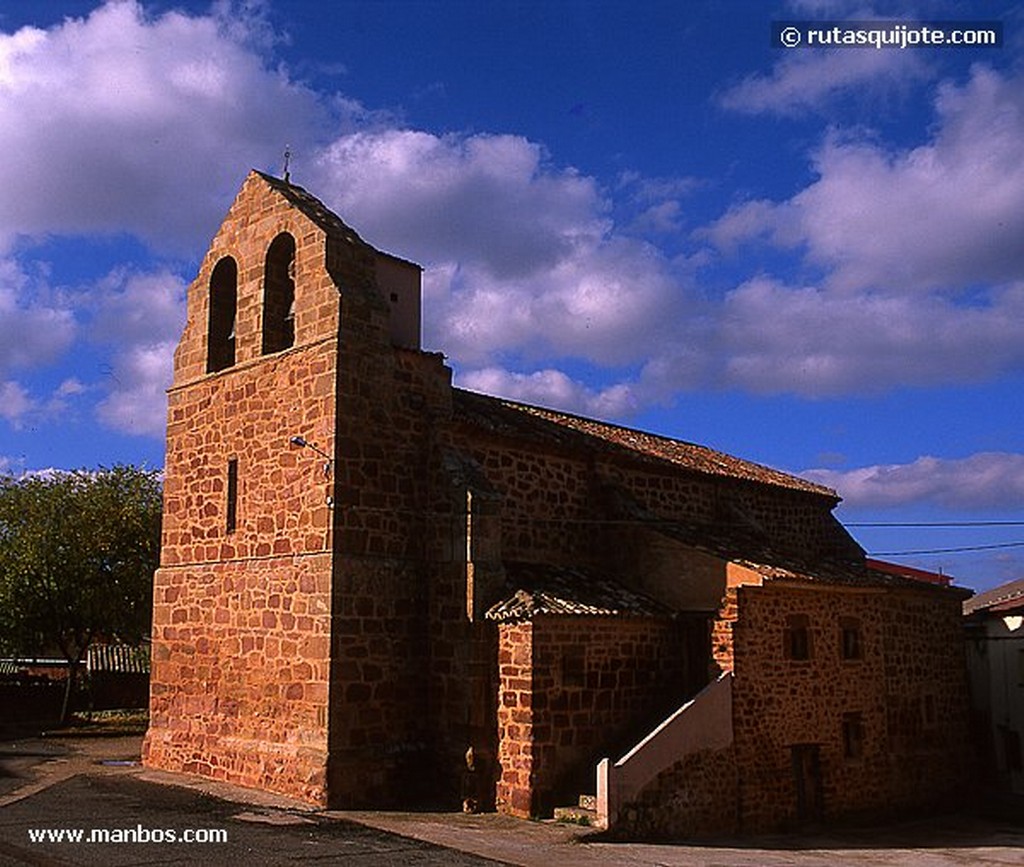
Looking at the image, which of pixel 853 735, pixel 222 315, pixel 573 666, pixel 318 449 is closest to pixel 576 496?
pixel 573 666

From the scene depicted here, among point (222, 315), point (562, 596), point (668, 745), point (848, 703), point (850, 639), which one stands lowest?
point (668, 745)

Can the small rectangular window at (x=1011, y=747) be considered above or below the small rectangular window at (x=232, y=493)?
below

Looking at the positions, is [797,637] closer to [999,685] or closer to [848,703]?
[848,703]

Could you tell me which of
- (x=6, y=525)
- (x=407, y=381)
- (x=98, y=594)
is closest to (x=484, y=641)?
(x=407, y=381)

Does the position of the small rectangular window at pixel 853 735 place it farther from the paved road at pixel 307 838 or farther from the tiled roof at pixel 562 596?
the tiled roof at pixel 562 596

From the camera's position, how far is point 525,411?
2186 centimetres

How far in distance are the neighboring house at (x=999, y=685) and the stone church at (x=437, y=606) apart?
19.5ft

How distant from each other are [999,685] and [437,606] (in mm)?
16303

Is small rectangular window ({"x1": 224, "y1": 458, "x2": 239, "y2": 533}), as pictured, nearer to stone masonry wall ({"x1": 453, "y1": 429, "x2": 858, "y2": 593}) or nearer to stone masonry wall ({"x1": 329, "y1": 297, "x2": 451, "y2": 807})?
stone masonry wall ({"x1": 329, "y1": 297, "x2": 451, "y2": 807})

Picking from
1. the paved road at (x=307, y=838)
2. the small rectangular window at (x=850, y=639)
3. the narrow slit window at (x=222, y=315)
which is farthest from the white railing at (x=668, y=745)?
the narrow slit window at (x=222, y=315)

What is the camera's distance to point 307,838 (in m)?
13.6

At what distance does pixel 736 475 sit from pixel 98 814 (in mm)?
14698

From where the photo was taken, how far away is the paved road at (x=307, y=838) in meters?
12.6

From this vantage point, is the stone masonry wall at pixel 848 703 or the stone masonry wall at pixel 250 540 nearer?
the stone masonry wall at pixel 250 540
